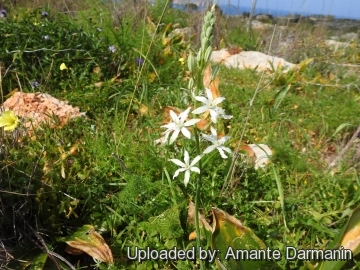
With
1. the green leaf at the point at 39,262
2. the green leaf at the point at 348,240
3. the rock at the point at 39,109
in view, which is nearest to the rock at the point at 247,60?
the rock at the point at 39,109

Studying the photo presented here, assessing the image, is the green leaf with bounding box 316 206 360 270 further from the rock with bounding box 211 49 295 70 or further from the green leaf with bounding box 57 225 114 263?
the rock with bounding box 211 49 295 70

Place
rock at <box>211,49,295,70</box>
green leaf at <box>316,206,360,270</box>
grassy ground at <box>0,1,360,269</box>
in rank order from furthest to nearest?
rock at <box>211,49,295,70</box> → grassy ground at <box>0,1,360,269</box> → green leaf at <box>316,206,360,270</box>

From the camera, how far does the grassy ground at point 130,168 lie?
1620mm

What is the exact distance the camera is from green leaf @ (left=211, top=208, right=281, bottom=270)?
1.37 meters

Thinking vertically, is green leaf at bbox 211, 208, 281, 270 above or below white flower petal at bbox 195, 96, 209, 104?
→ below

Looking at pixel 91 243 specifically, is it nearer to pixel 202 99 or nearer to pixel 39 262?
pixel 39 262

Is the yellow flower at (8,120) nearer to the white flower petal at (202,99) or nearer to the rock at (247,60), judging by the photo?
the white flower petal at (202,99)

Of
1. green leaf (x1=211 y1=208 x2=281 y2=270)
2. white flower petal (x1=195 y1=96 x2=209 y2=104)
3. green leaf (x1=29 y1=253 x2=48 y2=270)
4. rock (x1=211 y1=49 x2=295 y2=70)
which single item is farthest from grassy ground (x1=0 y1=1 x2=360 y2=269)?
rock (x1=211 y1=49 x2=295 y2=70)

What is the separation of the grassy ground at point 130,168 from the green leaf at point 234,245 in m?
0.17

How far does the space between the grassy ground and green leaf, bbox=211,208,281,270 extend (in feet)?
0.54

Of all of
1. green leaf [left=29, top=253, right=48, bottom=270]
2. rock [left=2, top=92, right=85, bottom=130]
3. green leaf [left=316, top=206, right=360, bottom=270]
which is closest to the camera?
green leaf [left=316, top=206, right=360, bottom=270]

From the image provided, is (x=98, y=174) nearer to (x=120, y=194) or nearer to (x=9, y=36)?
(x=120, y=194)

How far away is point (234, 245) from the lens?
140 cm

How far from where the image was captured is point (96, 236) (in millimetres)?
1599
